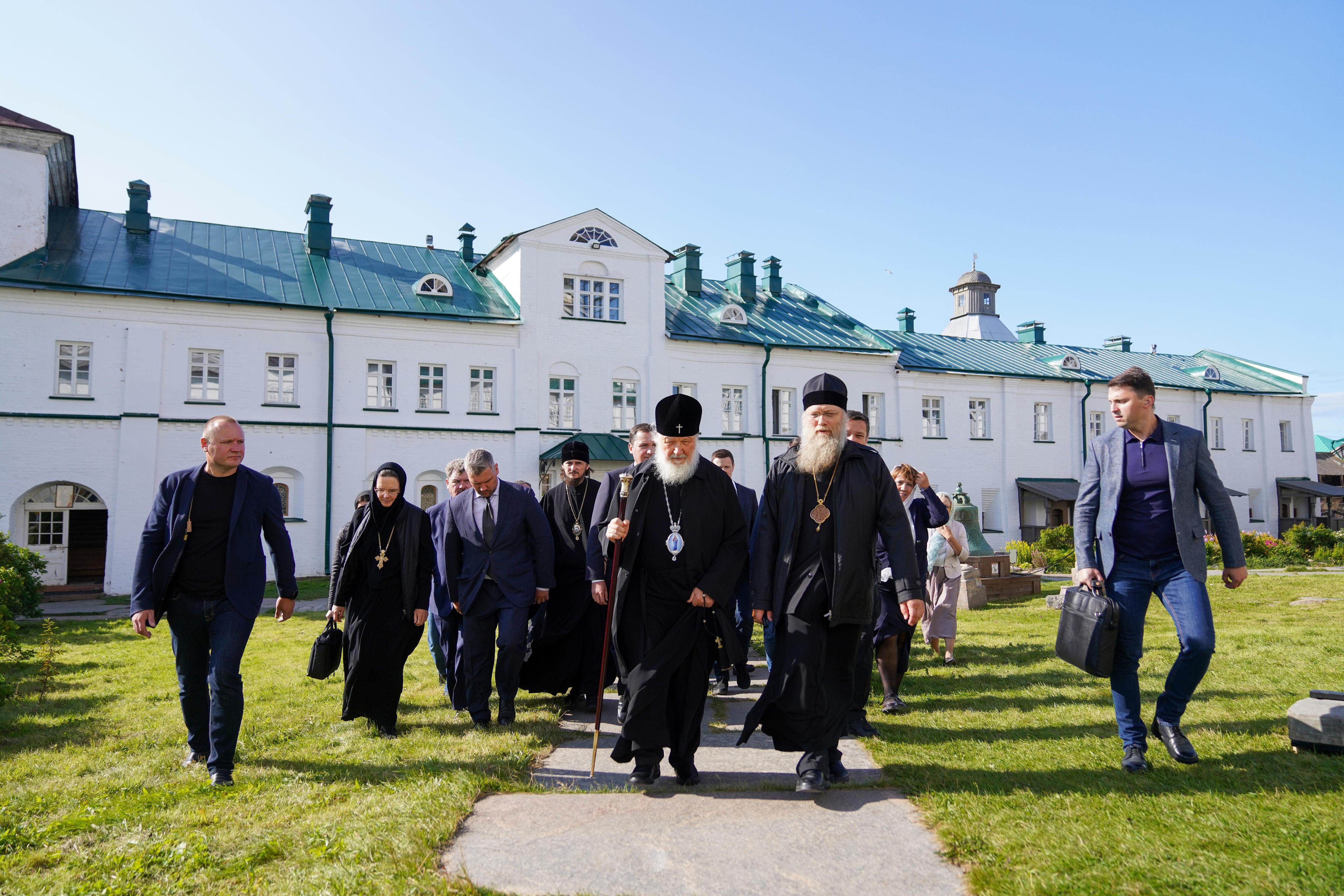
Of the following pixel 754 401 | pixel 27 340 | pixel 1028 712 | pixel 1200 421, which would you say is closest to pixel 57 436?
pixel 27 340

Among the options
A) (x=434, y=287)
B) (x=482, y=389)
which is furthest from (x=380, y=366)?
(x=434, y=287)

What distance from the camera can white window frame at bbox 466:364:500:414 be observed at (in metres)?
23.3

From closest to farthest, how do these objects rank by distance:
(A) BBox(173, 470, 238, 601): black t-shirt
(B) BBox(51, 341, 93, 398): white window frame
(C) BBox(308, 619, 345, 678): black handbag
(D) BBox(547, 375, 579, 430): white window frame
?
(A) BBox(173, 470, 238, 601): black t-shirt < (C) BBox(308, 619, 345, 678): black handbag < (B) BBox(51, 341, 93, 398): white window frame < (D) BBox(547, 375, 579, 430): white window frame

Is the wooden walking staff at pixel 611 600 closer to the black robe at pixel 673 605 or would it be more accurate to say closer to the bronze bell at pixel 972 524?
the black robe at pixel 673 605

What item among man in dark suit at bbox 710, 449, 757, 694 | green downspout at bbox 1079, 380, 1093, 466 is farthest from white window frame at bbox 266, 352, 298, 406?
green downspout at bbox 1079, 380, 1093, 466

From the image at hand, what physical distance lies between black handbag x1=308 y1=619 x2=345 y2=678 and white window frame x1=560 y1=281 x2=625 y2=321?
18575 mm

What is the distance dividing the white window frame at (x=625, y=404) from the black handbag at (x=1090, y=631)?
65.5ft

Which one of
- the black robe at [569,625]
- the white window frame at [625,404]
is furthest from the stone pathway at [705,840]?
the white window frame at [625,404]

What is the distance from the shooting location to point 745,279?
30312 millimetres

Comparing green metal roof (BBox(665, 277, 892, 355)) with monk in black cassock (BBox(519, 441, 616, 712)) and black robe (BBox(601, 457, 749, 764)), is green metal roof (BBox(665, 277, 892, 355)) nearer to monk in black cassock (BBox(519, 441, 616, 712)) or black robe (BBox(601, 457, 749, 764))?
monk in black cassock (BBox(519, 441, 616, 712))

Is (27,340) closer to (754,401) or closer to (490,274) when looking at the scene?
(490,274)

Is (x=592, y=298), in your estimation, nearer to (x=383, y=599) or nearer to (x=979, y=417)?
(x=979, y=417)

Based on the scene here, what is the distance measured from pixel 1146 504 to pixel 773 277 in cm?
2685

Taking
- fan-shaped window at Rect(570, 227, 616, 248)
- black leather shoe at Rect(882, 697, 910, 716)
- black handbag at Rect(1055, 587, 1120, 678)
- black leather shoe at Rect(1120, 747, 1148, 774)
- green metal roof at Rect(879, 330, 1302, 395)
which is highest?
fan-shaped window at Rect(570, 227, 616, 248)
